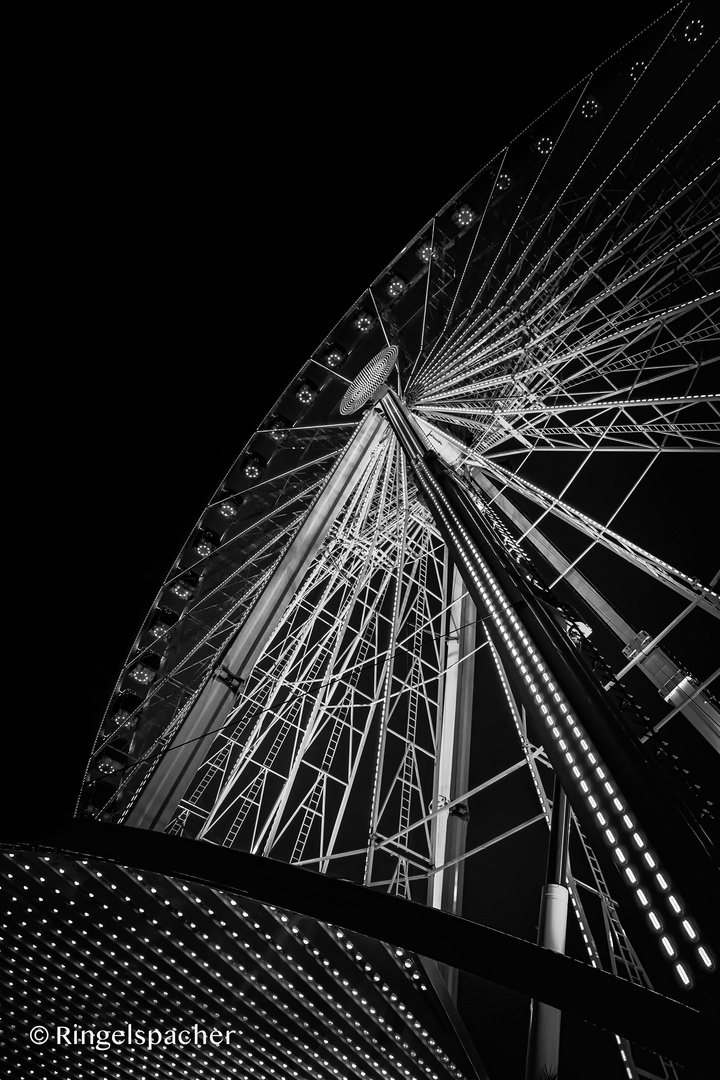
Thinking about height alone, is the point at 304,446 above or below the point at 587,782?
below

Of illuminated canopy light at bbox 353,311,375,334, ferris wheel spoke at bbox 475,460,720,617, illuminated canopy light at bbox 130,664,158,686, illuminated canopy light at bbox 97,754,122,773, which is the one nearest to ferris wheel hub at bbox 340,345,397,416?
illuminated canopy light at bbox 353,311,375,334

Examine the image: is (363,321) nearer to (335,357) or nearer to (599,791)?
(335,357)

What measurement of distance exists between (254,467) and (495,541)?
737 centimetres

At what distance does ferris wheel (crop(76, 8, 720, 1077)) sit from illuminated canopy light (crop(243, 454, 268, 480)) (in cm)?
3

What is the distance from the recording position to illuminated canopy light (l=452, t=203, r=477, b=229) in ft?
36.3

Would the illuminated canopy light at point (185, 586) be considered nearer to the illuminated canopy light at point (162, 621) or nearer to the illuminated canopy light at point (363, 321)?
the illuminated canopy light at point (162, 621)

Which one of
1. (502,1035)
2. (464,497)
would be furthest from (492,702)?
(464,497)

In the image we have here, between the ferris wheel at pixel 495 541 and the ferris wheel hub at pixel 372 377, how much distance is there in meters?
0.04

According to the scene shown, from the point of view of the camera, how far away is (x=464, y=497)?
8141 millimetres

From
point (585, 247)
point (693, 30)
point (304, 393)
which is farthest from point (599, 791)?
point (304, 393)

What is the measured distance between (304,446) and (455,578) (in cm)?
414

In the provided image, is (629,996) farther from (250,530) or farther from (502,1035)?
(250,530)

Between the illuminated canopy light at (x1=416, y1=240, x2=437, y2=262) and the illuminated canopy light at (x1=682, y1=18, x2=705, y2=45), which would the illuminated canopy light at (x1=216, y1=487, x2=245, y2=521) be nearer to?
the illuminated canopy light at (x1=416, y1=240, x2=437, y2=262)

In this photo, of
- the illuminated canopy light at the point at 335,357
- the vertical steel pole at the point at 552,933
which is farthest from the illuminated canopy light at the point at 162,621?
the vertical steel pole at the point at 552,933
